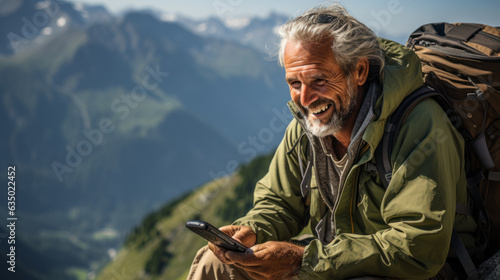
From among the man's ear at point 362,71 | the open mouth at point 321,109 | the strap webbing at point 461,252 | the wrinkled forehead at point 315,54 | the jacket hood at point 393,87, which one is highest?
the wrinkled forehead at point 315,54

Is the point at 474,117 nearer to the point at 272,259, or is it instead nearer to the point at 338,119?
the point at 338,119

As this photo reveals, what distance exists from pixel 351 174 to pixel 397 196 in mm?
457

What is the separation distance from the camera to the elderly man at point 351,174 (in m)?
3.79

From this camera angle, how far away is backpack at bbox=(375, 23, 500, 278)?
162 inches

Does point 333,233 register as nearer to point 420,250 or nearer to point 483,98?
point 420,250

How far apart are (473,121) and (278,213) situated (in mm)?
1980

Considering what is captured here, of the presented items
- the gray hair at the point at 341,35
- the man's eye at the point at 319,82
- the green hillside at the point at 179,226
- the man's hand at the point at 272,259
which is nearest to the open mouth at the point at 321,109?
the man's eye at the point at 319,82

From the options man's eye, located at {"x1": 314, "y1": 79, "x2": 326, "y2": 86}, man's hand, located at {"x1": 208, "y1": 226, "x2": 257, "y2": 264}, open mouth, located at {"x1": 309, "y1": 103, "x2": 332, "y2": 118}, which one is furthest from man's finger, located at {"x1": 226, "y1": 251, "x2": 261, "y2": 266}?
man's eye, located at {"x1": 314, "y1": 79, "x2": 326, "y2": 86}

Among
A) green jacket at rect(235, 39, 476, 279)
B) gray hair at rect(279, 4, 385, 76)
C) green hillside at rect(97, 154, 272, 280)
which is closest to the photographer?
green jacket at rect(235, 39, 476, 279)

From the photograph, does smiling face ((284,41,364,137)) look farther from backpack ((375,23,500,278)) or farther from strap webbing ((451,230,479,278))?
strap webbing ((451,230,479,278))

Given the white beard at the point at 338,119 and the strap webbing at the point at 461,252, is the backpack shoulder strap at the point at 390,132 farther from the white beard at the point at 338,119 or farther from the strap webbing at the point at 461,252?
the strap webbing at the point at 461,252

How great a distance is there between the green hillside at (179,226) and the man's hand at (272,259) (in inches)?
1943

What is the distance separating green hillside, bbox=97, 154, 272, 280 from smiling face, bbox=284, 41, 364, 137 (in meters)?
49.0

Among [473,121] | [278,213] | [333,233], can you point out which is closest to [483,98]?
[473,121]
